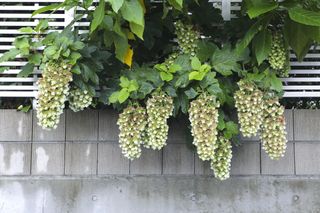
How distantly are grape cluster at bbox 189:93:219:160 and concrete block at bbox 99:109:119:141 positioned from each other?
84 centimetres

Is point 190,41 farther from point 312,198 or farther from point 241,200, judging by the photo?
point 312,198

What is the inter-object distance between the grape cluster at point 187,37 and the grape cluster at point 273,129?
2.16 ft

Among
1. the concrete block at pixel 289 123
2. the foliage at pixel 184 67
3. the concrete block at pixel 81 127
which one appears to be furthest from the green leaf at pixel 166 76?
the concrete block at pixel 289 123

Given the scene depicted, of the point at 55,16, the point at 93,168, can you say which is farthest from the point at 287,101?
the point at 55,16

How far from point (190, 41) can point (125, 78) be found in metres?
0.56

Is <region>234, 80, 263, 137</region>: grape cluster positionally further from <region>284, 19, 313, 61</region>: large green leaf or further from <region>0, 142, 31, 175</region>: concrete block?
<region>0, 142, 31, 175</region>: concrete block

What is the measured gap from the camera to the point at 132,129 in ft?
8.67

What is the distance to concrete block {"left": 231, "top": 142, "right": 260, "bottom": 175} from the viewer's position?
3166 mm

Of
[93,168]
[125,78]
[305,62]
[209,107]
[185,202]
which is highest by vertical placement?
[305,62]

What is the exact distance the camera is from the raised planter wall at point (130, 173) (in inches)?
123

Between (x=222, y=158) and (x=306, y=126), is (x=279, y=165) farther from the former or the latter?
(x=222, y=158)

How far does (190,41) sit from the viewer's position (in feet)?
9.38

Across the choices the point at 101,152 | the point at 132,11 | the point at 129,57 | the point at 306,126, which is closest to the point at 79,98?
the point at 129,57

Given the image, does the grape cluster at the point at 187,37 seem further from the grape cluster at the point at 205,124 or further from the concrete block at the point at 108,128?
the concrete block at the point at 108,128
